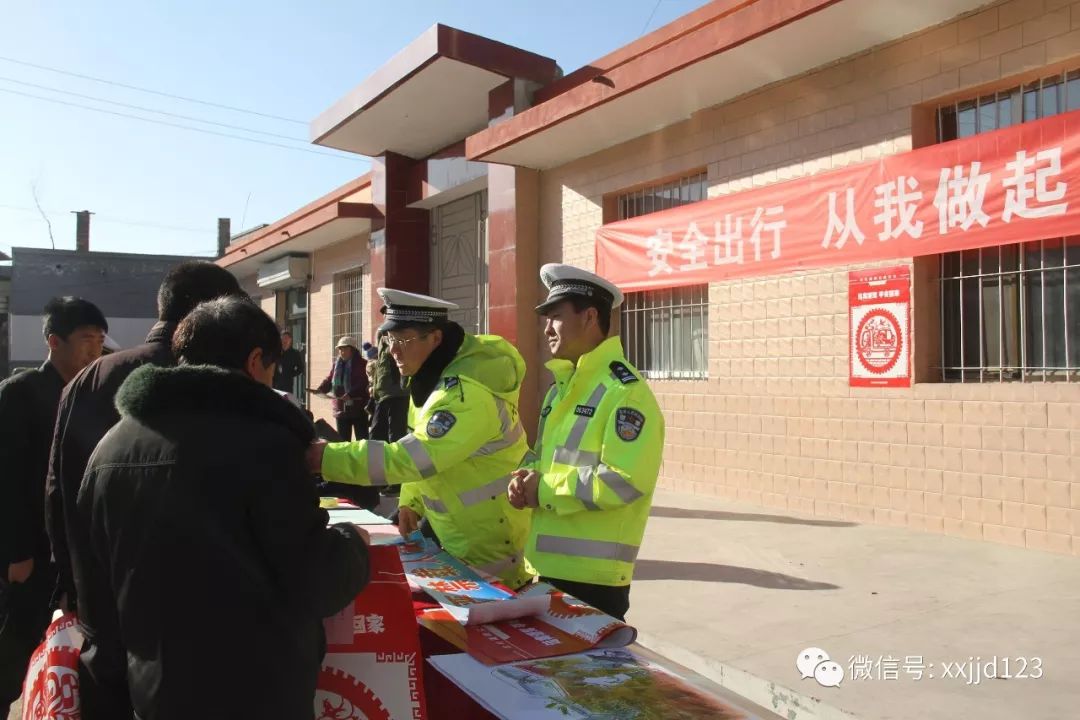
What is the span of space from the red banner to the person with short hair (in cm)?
467

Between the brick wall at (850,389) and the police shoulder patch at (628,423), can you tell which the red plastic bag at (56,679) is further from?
the brick wall at (850,389)

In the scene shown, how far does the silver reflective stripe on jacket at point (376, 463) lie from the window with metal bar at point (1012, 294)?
4840mm

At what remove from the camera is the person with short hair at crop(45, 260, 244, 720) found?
1.82 m

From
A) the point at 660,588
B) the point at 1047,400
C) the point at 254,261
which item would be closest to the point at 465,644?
the point at 660,588

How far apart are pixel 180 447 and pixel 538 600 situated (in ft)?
3.22

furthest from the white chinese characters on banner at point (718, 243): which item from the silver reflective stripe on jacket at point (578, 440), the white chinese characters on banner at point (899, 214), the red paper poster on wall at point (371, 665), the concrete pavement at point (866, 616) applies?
the red paper poster on wall at point (371, 665)

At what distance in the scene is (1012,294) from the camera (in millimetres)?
5617

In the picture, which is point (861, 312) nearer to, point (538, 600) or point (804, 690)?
point (804, 690)

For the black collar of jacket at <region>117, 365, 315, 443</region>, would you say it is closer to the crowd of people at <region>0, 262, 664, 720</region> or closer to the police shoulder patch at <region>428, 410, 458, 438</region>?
the crowd of people at <region>0, 262, 664, 720</region>

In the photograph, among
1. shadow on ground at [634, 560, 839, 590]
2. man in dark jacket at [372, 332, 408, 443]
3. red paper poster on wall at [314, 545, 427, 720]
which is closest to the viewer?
red paper poster on wall at [314, 545, 427, 720]

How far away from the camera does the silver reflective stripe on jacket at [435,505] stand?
2783 mm

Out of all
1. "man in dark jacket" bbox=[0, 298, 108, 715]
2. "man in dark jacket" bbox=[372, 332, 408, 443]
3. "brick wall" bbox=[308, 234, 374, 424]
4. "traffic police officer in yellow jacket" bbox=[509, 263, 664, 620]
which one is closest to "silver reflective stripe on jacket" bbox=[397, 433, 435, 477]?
"traffic police officer in yellow jacket" bbox=[509, 263, 664, 620]

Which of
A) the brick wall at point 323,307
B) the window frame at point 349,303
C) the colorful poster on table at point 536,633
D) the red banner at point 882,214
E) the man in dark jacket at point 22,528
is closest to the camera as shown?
the colorful poster on table at point 536,633

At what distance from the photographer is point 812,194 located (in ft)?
21.3
